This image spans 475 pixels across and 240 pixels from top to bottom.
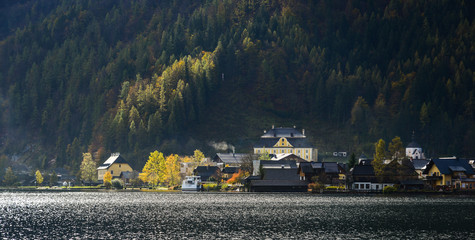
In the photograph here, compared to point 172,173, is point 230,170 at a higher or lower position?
higher

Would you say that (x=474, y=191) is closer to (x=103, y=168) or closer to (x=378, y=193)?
(x=378, y=193)

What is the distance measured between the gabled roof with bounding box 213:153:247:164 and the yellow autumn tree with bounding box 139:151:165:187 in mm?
20635

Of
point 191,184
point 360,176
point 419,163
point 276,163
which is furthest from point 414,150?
point 191,184

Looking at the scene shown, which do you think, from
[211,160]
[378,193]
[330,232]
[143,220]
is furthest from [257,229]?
[211,160]

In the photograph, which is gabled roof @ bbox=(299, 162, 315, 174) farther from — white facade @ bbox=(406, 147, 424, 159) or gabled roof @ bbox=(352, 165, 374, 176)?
white facade @ bbox=(406, 147, 424, 159)

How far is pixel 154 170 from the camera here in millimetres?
175875

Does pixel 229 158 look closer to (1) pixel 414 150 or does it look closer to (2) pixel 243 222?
(1) pixel 414 150

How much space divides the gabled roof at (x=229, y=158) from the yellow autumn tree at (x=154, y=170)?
20635 millimetres

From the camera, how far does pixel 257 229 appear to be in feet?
207

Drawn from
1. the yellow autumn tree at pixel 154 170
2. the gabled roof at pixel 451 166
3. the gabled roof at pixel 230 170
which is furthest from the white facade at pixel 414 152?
the yellow autumn tree at pixel 154 170

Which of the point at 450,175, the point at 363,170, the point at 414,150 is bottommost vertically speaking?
the point at 450,175

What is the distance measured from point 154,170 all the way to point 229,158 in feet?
82.4

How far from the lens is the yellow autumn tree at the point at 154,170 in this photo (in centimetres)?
17425

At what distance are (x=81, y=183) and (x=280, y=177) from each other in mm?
75627
